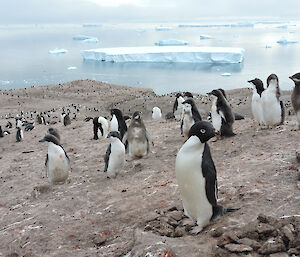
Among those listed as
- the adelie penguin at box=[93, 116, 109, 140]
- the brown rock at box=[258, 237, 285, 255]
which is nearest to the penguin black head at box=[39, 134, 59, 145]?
the adelie penguin at box=[93, 116, 109, 140]

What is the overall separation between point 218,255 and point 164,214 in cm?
119

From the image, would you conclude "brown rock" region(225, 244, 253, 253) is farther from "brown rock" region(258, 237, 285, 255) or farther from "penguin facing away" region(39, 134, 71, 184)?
"penguin facing away" region(39, 134, 71, 184)

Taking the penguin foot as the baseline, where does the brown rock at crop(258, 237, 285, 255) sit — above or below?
above

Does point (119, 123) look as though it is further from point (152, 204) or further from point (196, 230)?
point (196, 230)

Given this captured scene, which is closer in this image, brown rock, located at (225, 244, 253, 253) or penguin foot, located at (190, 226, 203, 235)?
brown rock, located at (225, 244, 253, 253)

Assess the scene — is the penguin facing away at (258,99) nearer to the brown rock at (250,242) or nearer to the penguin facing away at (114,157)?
the penguin facing away at (114,157)

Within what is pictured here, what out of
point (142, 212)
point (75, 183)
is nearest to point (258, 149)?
point (142, 212)

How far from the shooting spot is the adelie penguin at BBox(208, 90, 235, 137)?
769cm

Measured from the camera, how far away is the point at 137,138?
7.71m

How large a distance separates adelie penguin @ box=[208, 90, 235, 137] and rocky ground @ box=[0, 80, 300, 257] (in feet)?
0.85

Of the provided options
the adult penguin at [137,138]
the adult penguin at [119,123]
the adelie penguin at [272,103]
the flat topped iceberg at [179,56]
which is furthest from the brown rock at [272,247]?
the flat topped iceberg at [179,56]

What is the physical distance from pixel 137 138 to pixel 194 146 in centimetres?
404

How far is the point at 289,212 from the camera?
357 cm

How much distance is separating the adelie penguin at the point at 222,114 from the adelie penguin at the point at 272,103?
96 cm
